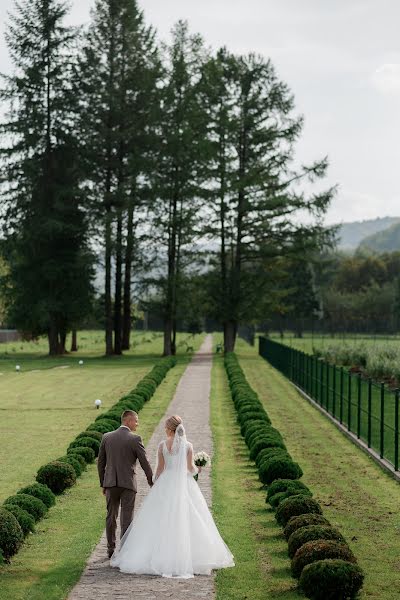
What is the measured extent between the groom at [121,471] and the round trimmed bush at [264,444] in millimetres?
8400

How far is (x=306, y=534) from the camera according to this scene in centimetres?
1295

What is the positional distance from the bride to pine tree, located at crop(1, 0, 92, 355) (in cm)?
5017

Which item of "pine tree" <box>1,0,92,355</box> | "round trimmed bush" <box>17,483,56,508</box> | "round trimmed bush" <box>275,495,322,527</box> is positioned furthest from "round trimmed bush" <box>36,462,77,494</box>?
"pine tree" <box>1,0,92,355</box>

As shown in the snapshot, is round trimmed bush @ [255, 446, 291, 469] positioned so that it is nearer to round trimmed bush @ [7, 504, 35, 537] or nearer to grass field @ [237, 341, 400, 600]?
grass field @ [237, 341, 400, 600]

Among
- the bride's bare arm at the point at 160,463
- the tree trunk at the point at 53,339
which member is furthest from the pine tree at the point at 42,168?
the bride's bare arm at the point at 160,463

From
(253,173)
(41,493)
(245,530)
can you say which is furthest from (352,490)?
(253,173)

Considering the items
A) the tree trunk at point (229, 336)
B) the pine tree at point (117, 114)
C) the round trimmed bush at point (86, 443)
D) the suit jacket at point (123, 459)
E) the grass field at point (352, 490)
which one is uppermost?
the pine tree at point (117, 114)

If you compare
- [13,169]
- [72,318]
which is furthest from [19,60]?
[72,318]

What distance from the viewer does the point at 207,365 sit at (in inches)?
2263

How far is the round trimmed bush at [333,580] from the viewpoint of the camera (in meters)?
11.3

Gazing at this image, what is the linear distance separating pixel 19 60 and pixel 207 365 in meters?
22.5

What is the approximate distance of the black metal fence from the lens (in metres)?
25.2

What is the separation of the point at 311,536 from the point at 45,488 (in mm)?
5644

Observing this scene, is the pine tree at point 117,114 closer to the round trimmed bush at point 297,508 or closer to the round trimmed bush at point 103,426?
the round trimmed bush at point 103,426
